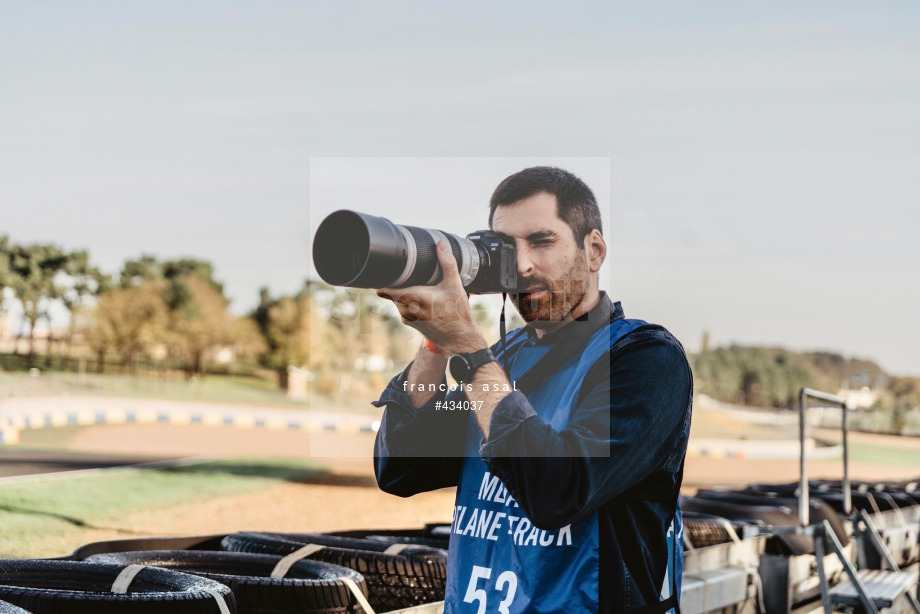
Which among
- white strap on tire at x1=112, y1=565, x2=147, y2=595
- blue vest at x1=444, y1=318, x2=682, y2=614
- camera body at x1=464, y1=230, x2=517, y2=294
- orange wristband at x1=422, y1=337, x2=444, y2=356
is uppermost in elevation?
camera body at x1=464, y1=230, x2=517, y2=294

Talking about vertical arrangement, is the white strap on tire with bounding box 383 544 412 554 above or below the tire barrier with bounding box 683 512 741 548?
above

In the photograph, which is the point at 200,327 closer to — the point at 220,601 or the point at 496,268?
the point at 220,601

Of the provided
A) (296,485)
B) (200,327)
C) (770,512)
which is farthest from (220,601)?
(200,327)

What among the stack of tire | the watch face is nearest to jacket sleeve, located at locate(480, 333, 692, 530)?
the watch face

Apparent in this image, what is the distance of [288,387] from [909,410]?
1603 inches

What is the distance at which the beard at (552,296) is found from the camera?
93.0 inches

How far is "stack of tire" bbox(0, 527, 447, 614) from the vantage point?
3.17 m

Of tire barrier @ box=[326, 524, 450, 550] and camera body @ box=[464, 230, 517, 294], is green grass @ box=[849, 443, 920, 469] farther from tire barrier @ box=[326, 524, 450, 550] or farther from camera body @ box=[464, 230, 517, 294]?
camera body @ box=[464, 230, 517, 294]

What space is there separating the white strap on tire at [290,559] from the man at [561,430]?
2.09 m

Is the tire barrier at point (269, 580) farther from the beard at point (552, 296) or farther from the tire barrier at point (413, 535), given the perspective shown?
the beard at point (552, 296)

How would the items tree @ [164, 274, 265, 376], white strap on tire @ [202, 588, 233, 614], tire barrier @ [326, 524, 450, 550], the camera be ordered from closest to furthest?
the camera < white strap on tire @ [202, 588, 233, 614] < tire barrier @ [326, 524, 450, 550] < tree @ [164, 274, 265, 376]

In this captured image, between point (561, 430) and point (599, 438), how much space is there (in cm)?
8

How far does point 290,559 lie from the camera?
4.50 metres

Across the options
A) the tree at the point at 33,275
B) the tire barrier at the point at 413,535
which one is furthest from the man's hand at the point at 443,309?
the tree at the point at 33,275
